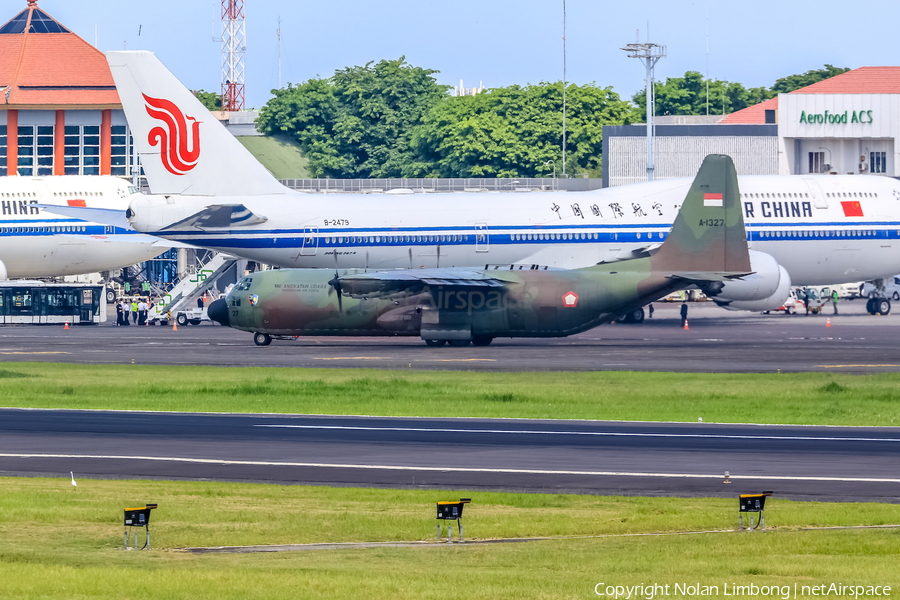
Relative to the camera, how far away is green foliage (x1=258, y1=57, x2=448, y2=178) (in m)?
164

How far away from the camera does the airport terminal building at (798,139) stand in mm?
115625

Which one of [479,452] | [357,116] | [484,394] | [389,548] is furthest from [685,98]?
[389,548]

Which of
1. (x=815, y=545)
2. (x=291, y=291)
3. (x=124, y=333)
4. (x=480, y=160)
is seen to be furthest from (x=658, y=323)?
(x=480, y=160)

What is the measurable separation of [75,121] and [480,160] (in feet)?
175

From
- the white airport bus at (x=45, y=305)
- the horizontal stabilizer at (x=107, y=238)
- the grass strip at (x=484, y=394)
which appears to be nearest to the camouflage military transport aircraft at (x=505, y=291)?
the grass strip at (x=484, y=394)

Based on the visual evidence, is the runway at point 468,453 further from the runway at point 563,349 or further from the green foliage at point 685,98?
the green foliage at point 685,98

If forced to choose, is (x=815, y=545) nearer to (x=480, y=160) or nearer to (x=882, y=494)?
(x=882, y=494)

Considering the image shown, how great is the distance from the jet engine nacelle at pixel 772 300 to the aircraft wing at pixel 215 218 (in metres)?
26.5

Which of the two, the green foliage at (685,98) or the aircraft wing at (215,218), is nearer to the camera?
the aircraft wing at (215,218)

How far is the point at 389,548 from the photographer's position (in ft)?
60.1

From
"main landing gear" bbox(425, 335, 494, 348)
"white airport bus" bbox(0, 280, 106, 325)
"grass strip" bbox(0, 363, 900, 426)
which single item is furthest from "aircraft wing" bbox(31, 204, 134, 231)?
"grass strip" bbox(0, 363, 900, 426)

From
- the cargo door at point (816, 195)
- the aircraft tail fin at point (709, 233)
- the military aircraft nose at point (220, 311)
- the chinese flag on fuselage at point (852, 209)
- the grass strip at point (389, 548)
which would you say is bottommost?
the grass strip at point (389, 548)

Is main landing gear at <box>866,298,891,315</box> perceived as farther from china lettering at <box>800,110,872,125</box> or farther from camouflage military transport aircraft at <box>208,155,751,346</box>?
china lettering at <box>800,110,872,125</box>

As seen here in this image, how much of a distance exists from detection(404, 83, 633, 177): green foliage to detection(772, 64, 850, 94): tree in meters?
37.6
